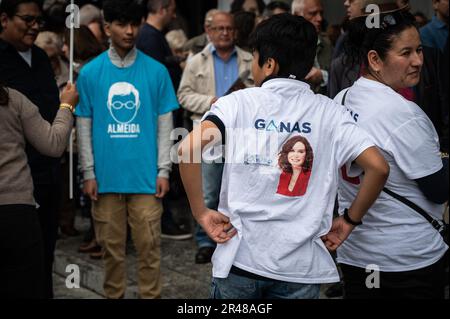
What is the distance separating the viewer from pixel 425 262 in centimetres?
344

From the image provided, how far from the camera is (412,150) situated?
330cm

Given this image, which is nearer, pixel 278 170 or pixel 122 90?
pixel 278 170

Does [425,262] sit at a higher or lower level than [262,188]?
lower

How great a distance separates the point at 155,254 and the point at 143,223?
0.24 metres

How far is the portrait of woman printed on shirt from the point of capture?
→ 2.99 metres

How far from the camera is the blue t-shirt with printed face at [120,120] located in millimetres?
5086

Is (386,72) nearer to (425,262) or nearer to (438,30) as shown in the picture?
(425,262)

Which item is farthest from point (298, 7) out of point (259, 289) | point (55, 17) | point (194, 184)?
point (259, 289)

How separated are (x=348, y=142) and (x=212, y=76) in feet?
11.4

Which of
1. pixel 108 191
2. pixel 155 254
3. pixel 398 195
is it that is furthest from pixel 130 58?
pixel 398 195

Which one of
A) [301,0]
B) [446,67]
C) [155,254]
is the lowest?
[155,254]

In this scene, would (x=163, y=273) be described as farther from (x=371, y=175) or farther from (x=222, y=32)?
(x=371, y=175)

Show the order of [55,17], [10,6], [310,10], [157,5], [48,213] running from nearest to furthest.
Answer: [10,6] < [48,213] < [310,10] < [157,5] < [55,17]

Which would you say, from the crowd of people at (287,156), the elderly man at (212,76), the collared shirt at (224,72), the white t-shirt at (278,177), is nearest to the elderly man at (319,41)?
the elderly man at (212,76)
